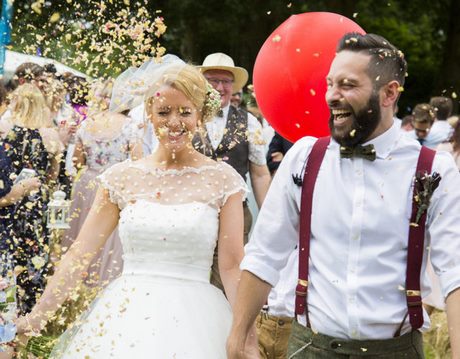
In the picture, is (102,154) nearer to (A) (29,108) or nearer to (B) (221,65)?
(A) (29,108)

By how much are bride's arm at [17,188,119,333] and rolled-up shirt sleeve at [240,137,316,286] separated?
1149mm

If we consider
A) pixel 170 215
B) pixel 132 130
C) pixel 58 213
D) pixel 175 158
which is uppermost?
pixel 175 158

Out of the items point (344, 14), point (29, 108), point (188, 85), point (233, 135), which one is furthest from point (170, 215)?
point (344, 14)

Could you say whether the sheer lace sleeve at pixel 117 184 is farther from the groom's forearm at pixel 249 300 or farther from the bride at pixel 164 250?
the groom's forearm at pixel 249 300

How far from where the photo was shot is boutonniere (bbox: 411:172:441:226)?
3.54 m

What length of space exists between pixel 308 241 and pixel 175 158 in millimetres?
1338

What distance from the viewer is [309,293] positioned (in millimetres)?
3707

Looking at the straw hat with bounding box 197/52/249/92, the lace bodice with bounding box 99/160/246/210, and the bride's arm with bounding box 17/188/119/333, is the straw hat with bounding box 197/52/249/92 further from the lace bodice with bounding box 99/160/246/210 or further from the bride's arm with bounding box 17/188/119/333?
the bride's arm with bounding box 17/188/119/333

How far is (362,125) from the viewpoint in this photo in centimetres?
367

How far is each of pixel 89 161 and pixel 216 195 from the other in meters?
3.92

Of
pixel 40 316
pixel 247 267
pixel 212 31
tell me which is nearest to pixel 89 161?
pixel 40 316

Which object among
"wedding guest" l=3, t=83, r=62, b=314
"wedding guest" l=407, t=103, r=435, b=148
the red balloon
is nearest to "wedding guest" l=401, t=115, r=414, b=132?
"wedding guest" l=407, t=103, r=435, b=148

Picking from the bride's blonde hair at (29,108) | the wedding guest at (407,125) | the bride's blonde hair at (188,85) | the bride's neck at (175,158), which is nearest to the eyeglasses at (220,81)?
the bride's blonde hair at (29,108)

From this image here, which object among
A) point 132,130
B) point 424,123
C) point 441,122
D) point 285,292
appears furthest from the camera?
point 441,122
